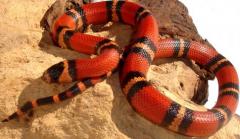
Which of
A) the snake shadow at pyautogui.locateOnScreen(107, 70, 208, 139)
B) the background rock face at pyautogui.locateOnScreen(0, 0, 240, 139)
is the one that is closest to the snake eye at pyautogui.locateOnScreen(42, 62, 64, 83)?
the background rock face at pyautogui.locateOnScreen(0, 0, 240, 139)

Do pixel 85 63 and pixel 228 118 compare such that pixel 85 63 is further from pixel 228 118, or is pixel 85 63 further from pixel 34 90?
pixel 228 118

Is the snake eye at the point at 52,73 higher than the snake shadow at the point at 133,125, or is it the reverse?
the snake eye at the point at 52,73

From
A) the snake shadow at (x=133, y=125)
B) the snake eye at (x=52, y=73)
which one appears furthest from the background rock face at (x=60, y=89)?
the snake eye at (x=52, y=73)

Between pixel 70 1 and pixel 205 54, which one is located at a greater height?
pixel 70 1

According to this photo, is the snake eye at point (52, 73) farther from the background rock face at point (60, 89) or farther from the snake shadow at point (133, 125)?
the snake shadow at point (133, 125)

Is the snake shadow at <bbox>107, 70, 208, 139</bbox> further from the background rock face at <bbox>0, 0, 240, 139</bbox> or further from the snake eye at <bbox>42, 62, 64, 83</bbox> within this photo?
the snake eye at <bbox>42, 62, 64, 83</bbox>

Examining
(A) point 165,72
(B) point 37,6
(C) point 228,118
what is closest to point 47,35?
(B) point 37,6

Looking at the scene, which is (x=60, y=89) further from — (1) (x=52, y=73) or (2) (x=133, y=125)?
(2) (x=133, y=125)

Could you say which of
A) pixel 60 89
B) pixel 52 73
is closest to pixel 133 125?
pixel 60 89
